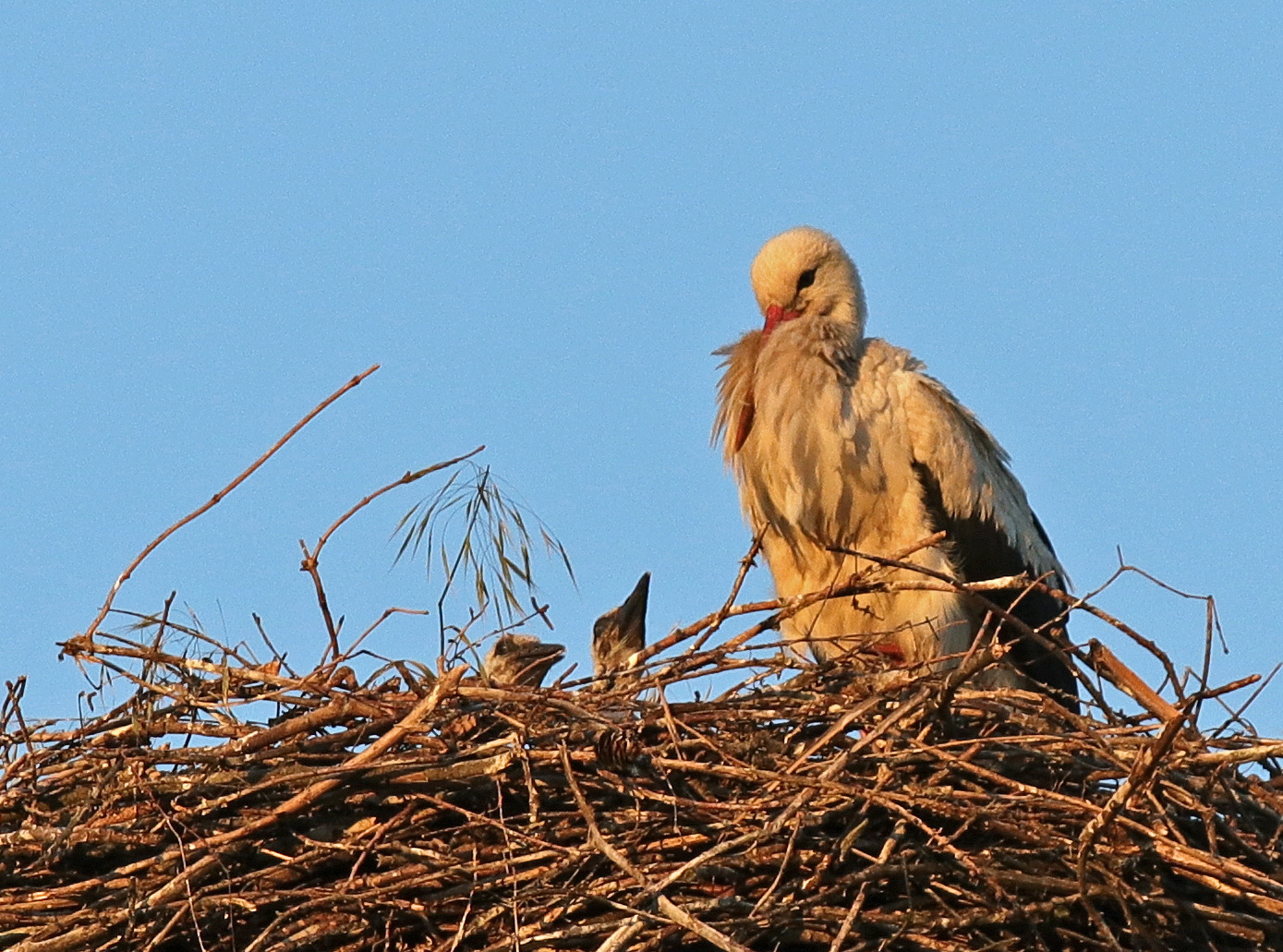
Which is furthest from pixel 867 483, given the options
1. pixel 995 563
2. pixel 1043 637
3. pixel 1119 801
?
pixel 1119 801

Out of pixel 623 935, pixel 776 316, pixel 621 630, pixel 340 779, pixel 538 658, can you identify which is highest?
pixel 776 316

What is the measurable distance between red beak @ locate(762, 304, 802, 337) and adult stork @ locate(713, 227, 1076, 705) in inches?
2.2

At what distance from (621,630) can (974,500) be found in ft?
3.32

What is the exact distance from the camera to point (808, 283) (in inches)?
223

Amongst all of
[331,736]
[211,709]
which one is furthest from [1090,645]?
[211,709]

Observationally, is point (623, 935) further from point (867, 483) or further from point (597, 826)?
point (867, 483)

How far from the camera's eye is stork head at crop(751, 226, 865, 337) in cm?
561

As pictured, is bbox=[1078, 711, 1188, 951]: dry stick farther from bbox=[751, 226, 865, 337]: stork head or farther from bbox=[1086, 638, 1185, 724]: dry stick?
bbox=[751, 226, 865, 337]: stork head

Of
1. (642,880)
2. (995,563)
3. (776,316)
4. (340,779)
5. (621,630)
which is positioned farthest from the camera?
(776,316)

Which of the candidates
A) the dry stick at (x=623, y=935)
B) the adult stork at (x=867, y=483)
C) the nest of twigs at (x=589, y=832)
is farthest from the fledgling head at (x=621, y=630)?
the dry stick at (x=623, y=935)

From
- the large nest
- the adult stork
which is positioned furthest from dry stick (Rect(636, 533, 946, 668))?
the adult stork

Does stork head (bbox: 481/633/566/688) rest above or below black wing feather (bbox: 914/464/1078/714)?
below

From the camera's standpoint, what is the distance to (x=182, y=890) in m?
3.46

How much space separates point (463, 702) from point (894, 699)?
0.80 meters
